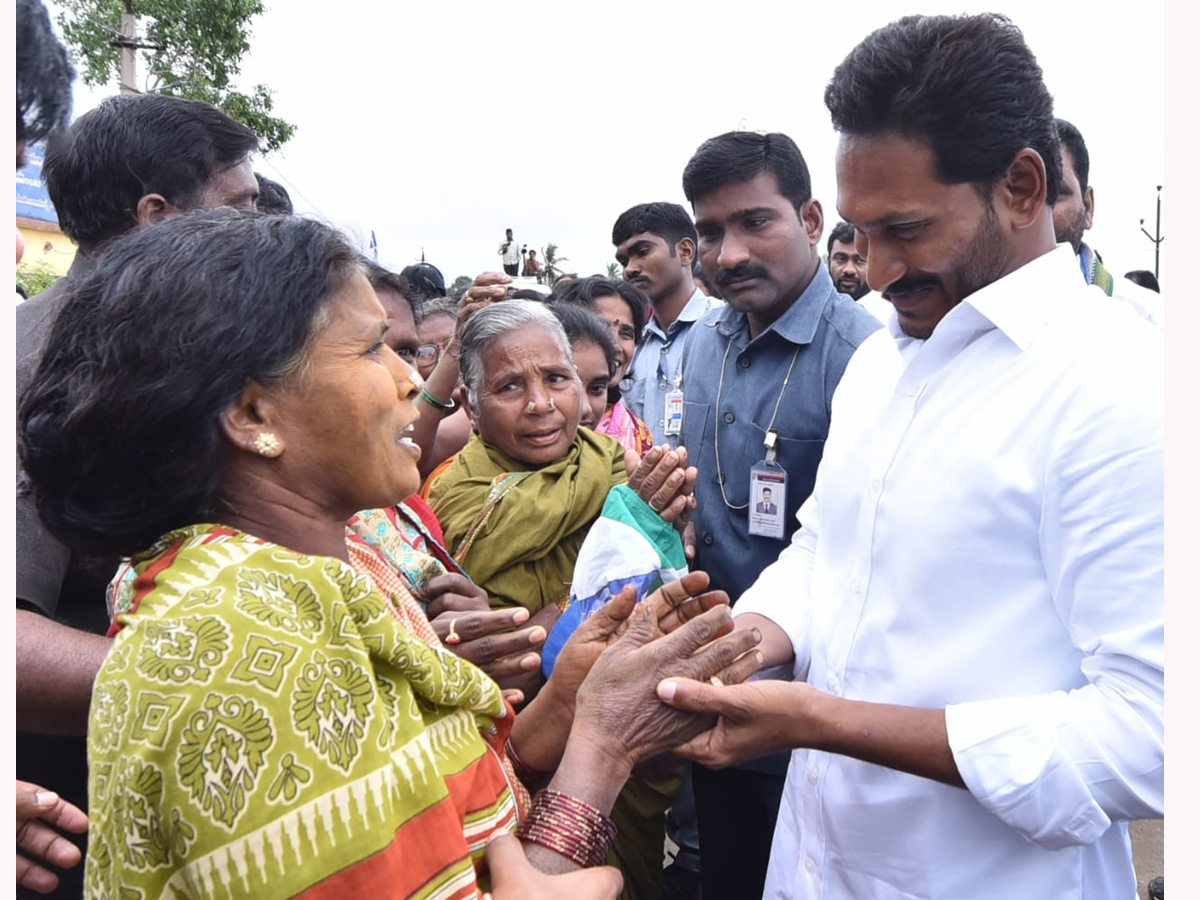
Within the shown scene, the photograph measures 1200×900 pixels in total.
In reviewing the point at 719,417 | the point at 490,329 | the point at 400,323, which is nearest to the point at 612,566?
the point at 719,417

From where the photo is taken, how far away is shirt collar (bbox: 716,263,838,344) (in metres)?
3.29

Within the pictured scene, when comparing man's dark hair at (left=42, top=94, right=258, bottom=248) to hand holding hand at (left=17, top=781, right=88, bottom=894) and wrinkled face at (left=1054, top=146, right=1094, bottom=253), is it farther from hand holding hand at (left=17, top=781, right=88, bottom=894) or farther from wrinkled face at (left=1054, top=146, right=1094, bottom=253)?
wrinkled face at (left=1054, top=146, right=1094, bottom=253)

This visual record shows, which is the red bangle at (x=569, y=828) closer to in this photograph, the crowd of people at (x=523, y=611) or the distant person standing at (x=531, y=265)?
the crowd of people at (x=523, y=611)

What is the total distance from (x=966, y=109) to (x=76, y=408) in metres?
1.77

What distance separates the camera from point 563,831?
160 cm

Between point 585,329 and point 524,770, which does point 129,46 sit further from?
point 524,770

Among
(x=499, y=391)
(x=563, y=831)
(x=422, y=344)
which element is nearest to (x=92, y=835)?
(x=563, y=831)

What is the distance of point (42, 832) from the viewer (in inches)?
63.8

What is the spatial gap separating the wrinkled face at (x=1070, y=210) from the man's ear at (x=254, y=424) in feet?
11.7

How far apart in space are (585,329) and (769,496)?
5.04 ft

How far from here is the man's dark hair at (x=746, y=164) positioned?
3518 mm

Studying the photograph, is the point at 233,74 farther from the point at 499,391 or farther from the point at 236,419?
the point at 236,419

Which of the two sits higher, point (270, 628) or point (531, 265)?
point (270, 628)

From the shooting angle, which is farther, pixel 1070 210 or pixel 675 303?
pixel 675 303
